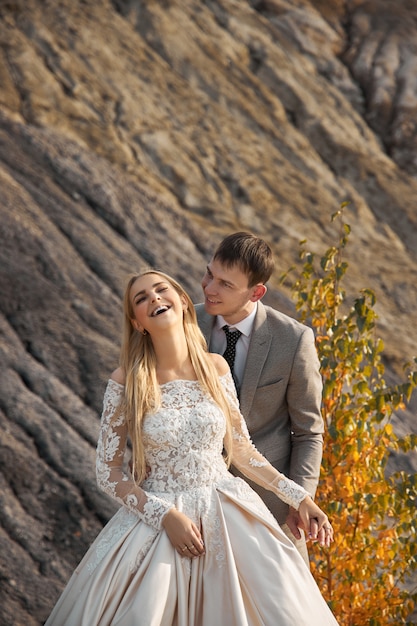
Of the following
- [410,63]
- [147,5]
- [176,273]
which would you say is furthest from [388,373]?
[410,63]

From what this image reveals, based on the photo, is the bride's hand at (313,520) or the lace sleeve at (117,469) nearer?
the lace sleeve at (117,469)

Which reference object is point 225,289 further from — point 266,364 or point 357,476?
point 357,476

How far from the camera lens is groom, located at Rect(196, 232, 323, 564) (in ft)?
13.2

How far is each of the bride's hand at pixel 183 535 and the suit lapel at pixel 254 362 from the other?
34.0 inches

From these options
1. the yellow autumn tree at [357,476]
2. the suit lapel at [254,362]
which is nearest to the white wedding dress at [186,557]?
the suit lapel at [254,362]

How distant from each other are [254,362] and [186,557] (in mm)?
1067

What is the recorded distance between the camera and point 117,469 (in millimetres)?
3588

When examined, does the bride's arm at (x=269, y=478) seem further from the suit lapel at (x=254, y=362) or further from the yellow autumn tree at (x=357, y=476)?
the yellow autumn tree at (x=357, y=476)

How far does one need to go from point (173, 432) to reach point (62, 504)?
490 centimetres

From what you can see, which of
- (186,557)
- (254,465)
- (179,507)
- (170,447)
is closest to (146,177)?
(254,465)

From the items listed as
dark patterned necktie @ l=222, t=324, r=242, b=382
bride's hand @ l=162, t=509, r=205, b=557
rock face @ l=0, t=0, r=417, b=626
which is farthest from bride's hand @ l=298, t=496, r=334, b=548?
rock face @ l=0, t=0, r=417, b=626

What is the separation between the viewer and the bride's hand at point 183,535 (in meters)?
3.37

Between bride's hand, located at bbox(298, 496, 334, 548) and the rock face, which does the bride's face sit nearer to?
bride's hand, located at bbox(298, 496, 334, 548)

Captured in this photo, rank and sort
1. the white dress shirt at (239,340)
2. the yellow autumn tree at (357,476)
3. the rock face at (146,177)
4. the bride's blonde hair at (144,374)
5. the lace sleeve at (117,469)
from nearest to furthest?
the lace sleeve at (117,469)
the bride's blonde hair at (144,374)
the white dress shirt at (239,340)
the yellow autumn tree at (357,476)
the rock face at (146,177)
